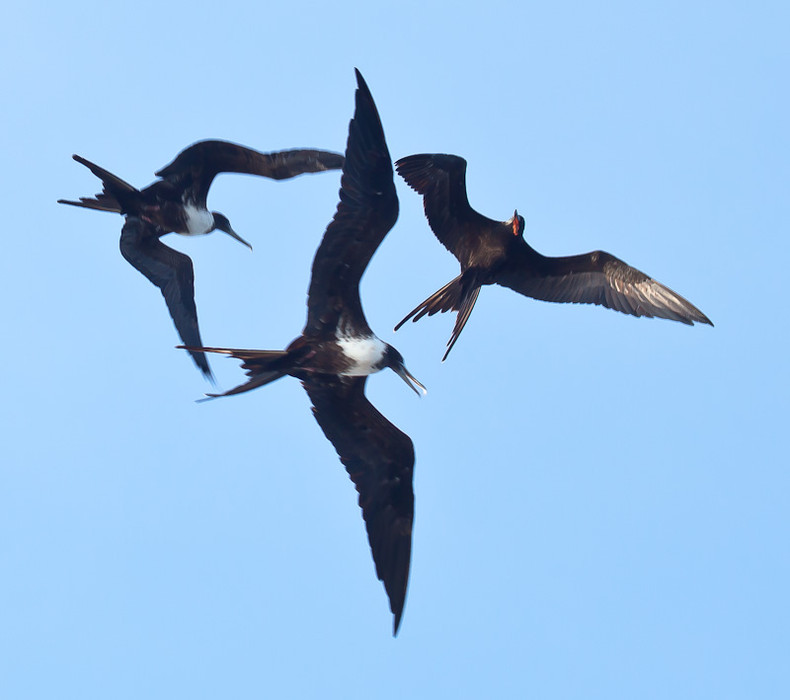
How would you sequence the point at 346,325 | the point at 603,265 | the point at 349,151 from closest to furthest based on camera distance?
the point at 349,151 → the point at 346,325 → the point at 603,265

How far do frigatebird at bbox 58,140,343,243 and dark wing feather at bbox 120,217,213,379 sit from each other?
0.52 feet

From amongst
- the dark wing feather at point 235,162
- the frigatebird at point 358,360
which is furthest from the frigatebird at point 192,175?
the frigatebird at point 358,360

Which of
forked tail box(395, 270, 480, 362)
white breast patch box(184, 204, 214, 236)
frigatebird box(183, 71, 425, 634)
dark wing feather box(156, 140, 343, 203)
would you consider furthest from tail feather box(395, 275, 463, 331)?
white breast patch box(184, 204, 214, 236)

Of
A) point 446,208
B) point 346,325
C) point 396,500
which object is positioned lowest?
point 396,500

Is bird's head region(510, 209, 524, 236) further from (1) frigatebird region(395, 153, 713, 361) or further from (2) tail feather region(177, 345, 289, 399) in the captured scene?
(2) tail feather region(177, 345, 289, 399)

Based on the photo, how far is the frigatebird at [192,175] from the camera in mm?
11461

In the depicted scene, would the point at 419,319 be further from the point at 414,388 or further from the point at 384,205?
the point at 384,205

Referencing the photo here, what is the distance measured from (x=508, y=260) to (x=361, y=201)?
276 centimetres

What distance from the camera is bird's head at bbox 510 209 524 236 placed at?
11.0 meters

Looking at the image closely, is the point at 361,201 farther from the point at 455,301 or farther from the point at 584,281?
the point at 584,281

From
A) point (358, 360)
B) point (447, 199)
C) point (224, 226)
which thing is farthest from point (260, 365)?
point (224, 226)

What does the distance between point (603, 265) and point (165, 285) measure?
368 centimetres

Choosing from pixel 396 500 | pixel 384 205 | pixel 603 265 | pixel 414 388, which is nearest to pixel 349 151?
pixel 384 205

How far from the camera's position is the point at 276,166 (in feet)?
38.0
